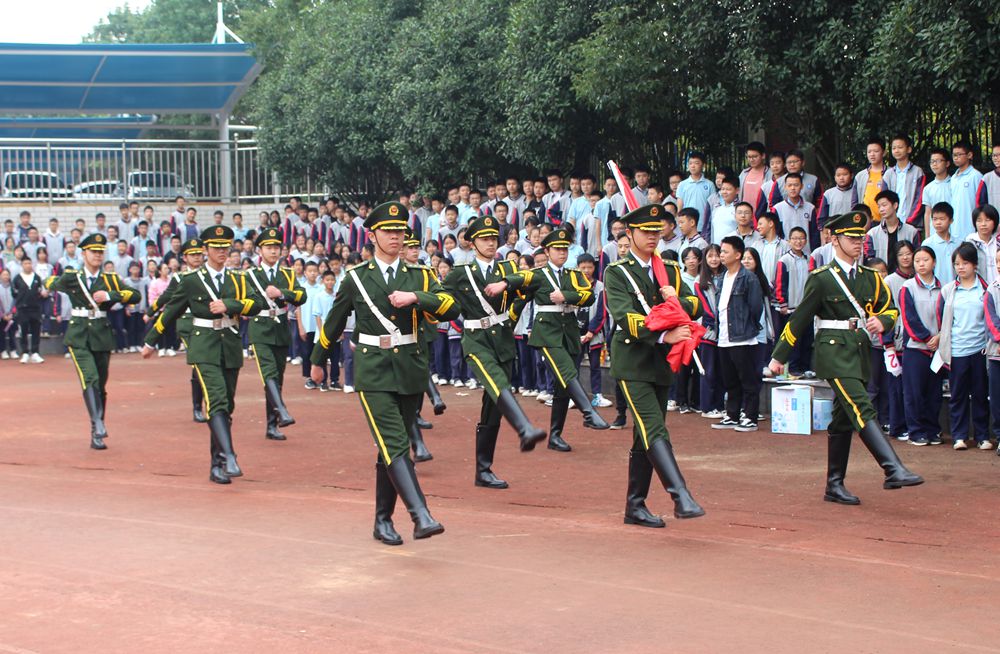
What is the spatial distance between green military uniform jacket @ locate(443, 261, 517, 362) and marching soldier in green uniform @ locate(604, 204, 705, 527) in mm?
2069

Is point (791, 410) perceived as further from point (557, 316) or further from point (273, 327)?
point (273, 327)

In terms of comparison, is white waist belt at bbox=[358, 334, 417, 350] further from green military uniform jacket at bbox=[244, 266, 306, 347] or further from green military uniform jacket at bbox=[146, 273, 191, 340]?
green military uniform jacket at bbox=[244, 266, 306, 347]

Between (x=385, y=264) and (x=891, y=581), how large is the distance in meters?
3.49

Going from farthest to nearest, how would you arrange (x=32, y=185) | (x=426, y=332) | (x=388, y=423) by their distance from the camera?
(x=32, y=185), (x=426, y=332), (x=388, y=423)

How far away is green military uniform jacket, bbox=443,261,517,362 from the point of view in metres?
10.4

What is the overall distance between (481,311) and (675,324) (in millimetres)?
2771

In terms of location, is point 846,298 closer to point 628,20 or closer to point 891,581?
point 891,581

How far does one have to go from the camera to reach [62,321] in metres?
24.6

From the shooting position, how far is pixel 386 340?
8.02 m

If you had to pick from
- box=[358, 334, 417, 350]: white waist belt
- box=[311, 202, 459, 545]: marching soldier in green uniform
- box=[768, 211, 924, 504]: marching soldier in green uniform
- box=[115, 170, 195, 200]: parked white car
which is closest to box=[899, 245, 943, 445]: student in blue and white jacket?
box=[768, 211, 924, 504]: marching soldier in green uniform

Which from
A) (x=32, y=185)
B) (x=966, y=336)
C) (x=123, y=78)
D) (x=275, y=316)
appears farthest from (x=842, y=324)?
(x=123, y=78)

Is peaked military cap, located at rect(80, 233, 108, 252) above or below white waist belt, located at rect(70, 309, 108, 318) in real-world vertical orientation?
above

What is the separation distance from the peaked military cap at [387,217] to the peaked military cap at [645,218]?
1.41 meters

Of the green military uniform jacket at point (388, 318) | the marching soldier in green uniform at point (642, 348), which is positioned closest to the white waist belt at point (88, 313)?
the green military uniform jacket at point (388, 318)
